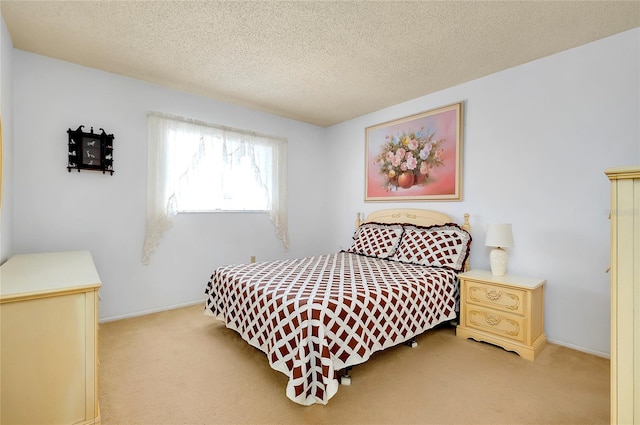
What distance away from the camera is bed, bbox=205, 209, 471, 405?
168 cm

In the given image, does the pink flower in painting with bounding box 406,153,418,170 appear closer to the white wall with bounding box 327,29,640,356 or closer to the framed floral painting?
the framed floral painting

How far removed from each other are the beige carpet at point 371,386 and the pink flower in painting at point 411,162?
1.94m

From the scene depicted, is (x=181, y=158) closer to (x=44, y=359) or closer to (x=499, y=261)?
(x=44, y=359)

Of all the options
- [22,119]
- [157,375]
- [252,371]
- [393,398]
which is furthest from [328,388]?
[22,119]

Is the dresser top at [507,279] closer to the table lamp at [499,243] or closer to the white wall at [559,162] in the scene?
the table lamp at [499,243]

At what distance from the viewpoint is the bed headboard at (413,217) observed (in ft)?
10.6

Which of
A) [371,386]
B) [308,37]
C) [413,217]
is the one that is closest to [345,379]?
[371,386]

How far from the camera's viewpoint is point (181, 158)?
133 inches

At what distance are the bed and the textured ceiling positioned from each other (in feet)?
5.14

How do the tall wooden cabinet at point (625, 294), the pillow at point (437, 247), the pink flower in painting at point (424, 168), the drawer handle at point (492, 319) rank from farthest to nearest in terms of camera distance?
the pink flower in painting at point (424, 168) < the pillow at point (437, 247) < the drawer handle at point (492, 319) < the tall wooden cabinet at point (625, 294)

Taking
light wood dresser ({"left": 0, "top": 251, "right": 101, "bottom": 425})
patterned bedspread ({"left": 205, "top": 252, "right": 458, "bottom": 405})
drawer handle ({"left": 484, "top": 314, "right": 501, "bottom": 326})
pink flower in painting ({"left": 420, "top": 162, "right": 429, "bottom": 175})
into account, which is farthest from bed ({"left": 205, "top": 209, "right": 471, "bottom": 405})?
light wood dresser ({"left": 0, "top": 251, "right": 101, "bottom": 425})

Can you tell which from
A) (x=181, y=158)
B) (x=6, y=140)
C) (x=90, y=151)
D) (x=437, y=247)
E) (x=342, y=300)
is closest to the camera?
(x=342, y=300)

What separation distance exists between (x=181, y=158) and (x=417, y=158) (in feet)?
8.99

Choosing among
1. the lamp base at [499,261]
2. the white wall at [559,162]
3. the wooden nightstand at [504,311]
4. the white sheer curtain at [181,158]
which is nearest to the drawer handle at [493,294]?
the wooden nightstand at [504,311]
